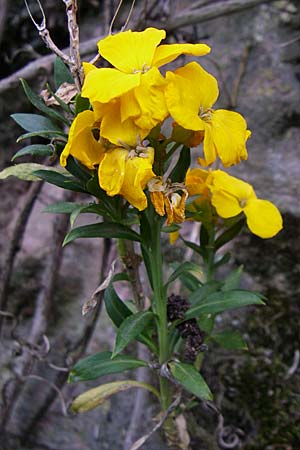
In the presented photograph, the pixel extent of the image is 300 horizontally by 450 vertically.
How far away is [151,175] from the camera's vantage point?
2.47 feet

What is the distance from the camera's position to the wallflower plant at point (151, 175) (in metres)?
0.75

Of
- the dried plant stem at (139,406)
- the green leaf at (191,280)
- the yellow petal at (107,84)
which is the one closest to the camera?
the yellow petal at (107,84)

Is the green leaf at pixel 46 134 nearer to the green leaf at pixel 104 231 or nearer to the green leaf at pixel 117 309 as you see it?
Answer: the green leaf at pixel 104 231

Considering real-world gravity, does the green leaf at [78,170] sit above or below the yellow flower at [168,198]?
above

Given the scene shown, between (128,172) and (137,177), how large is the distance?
2 centimetres

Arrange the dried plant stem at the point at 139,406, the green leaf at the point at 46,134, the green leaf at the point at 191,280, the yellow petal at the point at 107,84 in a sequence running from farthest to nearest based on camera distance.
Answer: the dried plant stem at the point at 139,406, the green leaf at the point at 191,280, the green leaf at the point at 46,134, the yellow petal at the point at 107,84

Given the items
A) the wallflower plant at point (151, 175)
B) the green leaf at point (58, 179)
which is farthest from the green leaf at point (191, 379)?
the green leaf at point (58, 179)

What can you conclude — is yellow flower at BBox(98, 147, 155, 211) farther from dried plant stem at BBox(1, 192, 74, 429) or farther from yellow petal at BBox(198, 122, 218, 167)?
dried plant stem at BBox(1, 192, 74, 429)

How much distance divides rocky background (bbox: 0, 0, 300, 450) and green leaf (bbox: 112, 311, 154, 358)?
1.22 ft

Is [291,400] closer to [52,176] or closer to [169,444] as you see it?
[169,444]

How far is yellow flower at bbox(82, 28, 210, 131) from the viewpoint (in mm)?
713

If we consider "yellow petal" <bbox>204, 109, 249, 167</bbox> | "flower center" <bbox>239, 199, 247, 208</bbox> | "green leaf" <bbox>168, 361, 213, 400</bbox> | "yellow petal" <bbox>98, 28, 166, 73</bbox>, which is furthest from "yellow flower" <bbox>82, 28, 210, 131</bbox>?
"green leaf" <bbox>168, 361, 213, 400</bbox>

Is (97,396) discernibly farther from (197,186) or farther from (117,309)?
(197,186)

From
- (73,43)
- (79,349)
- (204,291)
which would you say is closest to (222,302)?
(204,291)
